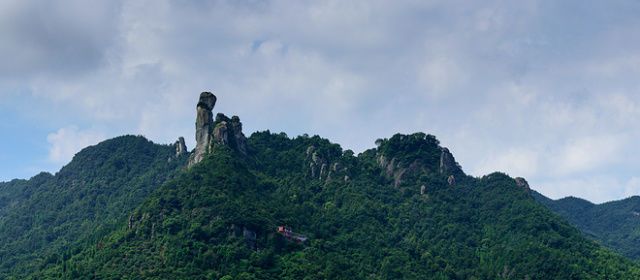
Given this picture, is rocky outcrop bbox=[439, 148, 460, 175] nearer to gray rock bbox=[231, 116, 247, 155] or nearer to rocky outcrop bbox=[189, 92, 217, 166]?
gray rock bbox=[231, 116, 247, 155]

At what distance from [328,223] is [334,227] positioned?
54.0 inches

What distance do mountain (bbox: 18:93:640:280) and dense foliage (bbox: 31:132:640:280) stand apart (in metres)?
0.26

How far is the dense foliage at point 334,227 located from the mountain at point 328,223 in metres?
0.26

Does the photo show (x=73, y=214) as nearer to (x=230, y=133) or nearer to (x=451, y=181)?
(x=230, y=133)

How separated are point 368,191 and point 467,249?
29188 millimetres

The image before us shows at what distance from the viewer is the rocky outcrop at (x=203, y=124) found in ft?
518

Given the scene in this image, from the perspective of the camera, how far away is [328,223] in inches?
5694

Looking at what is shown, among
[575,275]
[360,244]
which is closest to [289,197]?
[360,244]

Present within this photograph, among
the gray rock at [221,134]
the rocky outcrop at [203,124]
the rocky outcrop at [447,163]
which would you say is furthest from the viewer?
the rocky outcrop at [447,163]

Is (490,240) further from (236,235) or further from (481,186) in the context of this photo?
(236,235)

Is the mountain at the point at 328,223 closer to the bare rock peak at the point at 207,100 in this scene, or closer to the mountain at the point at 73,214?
the bare rock peak at the point at 207,100

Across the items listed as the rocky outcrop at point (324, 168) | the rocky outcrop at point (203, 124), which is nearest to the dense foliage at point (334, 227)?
the rocky outcrop at point (324, 168)

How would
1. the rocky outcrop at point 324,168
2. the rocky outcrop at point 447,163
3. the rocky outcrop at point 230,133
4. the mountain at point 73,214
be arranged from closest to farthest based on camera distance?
the mountain at point 73,214, the rocky outcrop at point 230,133, the rocky outcrop at point 324,168, the rocky outcrop at point 447,163

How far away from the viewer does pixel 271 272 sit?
111m
